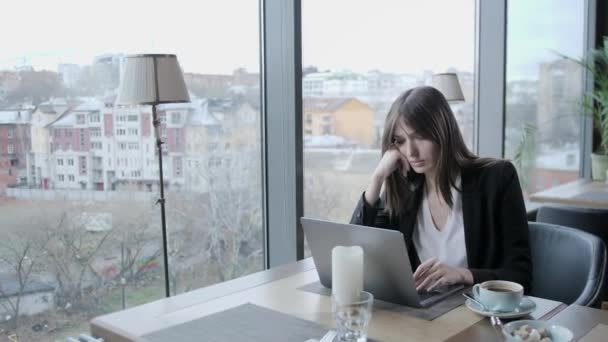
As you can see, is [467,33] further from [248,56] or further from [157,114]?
[157,114]

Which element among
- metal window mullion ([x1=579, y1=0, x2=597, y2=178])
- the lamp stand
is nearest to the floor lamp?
the lamp stand

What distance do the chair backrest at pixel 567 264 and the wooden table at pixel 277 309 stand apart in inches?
13.5

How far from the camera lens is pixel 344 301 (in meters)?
1.33

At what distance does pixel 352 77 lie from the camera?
10.0ft

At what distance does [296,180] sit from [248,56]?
1.77 ft

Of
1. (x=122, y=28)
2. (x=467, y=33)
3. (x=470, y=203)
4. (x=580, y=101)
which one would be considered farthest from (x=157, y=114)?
(x=580, y=101)

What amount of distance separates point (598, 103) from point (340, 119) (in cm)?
297

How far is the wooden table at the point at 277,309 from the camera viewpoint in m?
1.33

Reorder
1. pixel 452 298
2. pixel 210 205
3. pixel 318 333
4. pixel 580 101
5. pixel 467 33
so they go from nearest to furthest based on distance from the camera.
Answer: pixel 318 333, pixel 452 298, pixel 210 205, pixel 467 33, pixel 580 101

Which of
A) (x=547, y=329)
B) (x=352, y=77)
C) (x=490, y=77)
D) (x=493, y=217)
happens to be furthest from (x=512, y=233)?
(x=490, y=77)

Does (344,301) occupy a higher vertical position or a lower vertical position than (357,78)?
lower

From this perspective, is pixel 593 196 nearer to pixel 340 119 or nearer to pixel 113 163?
pixel 340 119

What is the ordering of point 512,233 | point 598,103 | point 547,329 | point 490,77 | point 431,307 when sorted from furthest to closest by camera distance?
point 598,103 < point 490,77 < point 512,233 < point 431,307 < point 547,329

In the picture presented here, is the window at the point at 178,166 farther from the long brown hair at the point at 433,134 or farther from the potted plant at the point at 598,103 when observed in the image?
the potted plant at the point at 598,103
